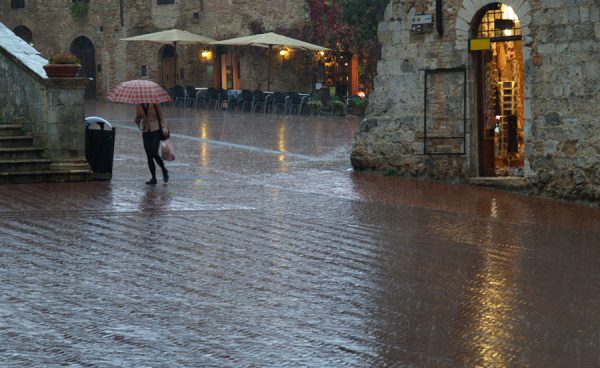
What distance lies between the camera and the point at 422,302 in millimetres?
8695

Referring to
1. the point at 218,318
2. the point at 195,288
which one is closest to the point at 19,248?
the point at 195,288

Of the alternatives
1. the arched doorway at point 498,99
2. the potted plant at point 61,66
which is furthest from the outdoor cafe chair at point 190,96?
the arched doorway at point 498,99

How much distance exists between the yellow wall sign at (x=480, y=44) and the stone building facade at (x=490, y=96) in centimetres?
1

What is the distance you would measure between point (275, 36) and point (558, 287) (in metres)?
28.6

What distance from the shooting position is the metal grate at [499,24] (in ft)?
53.8

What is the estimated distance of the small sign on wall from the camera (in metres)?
17.1

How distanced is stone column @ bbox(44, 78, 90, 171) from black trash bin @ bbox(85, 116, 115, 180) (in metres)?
0.29

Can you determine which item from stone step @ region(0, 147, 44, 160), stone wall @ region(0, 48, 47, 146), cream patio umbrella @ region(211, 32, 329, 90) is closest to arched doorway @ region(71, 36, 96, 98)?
cream patio umbrella @ region(211, 32, 329, 90)

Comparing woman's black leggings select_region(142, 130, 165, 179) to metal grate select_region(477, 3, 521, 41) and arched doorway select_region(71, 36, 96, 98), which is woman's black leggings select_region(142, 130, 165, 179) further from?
arched doorway select_region(71, 36, 96, 98)

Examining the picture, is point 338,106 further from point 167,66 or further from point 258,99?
point 167,66

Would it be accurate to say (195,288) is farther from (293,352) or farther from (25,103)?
(25,103)

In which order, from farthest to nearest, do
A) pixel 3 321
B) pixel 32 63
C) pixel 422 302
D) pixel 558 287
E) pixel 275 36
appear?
pixel 275 36, pixel 32 63, pixel 558 287, pixel 422 302, pixel 3 321

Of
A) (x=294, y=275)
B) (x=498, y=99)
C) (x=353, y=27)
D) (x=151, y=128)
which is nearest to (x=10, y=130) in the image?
(x=151, y=128)

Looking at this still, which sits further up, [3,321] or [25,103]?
[25,103]
